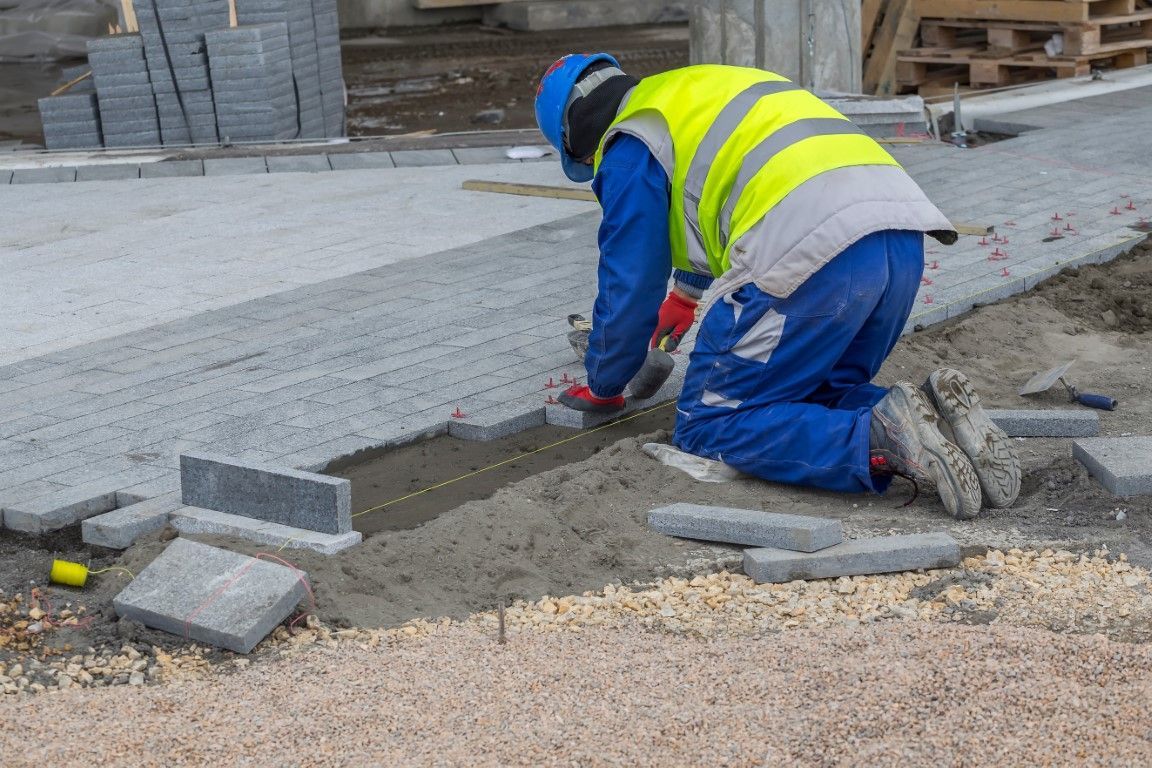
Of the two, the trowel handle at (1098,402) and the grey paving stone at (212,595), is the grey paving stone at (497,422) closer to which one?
the grey paving stone at (212,595)

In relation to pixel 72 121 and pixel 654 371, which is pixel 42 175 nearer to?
pixel 72 121

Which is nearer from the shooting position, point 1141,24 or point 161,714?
point 161,714

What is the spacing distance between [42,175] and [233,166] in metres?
1.32

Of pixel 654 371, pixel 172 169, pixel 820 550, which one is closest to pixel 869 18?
pixel 172 169

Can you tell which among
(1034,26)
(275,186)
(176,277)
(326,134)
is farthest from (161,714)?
(1034,26)

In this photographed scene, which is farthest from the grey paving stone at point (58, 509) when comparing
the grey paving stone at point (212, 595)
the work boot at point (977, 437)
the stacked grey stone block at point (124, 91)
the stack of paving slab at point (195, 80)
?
the stacked grey stone block at point (124, 91)

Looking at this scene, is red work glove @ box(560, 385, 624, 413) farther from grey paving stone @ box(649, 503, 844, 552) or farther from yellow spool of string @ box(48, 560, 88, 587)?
yellow spool of string @ box(48, 560, 88, 587)

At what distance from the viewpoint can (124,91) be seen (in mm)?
11008

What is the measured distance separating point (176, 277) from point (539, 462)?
3.26 meters

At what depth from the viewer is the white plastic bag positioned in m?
4.77

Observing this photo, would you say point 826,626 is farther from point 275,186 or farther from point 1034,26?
point 1034,26

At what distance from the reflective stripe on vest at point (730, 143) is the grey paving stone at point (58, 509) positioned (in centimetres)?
202

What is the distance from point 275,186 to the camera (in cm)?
970

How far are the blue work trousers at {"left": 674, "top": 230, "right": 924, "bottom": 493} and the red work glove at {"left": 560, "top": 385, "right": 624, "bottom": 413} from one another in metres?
0.64
